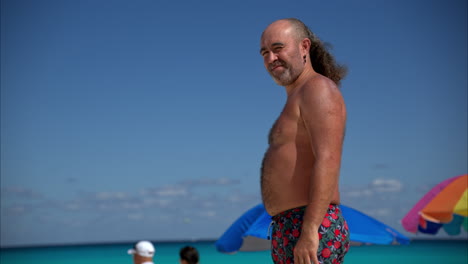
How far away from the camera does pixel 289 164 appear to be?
89.8 inches

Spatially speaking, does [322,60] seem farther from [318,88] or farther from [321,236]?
[321,236]

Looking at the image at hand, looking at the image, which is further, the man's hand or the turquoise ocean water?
the turquoise ocean water

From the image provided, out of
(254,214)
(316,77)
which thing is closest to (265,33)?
(316,77)

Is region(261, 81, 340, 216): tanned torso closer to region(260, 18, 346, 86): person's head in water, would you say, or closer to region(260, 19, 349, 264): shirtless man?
region(260, 19, 349, 264): shirtless man

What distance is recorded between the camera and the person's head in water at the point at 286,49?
2363 millimetres

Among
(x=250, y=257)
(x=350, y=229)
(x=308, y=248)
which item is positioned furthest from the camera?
(x=250, y=257)

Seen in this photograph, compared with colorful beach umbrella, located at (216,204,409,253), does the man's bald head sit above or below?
below

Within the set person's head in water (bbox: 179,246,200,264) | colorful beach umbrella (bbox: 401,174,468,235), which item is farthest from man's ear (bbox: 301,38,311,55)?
colorful beach umbrella (bbox: 401,174,468,235)

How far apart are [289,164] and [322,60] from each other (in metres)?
0.61

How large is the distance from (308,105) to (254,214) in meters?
7.52

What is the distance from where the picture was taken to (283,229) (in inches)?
89.7

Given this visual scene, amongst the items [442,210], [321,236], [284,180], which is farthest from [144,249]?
[442,210]

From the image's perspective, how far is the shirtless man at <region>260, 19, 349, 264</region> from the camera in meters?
2.10

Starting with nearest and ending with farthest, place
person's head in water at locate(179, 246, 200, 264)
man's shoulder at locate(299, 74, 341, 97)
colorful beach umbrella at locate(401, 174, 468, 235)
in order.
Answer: man's shoulder at locate(299, 74, 341, 97), person's head in water at locate(179, 246, 200, 264), colorful beach umbrella at locate(401, 174, 468, 235)
